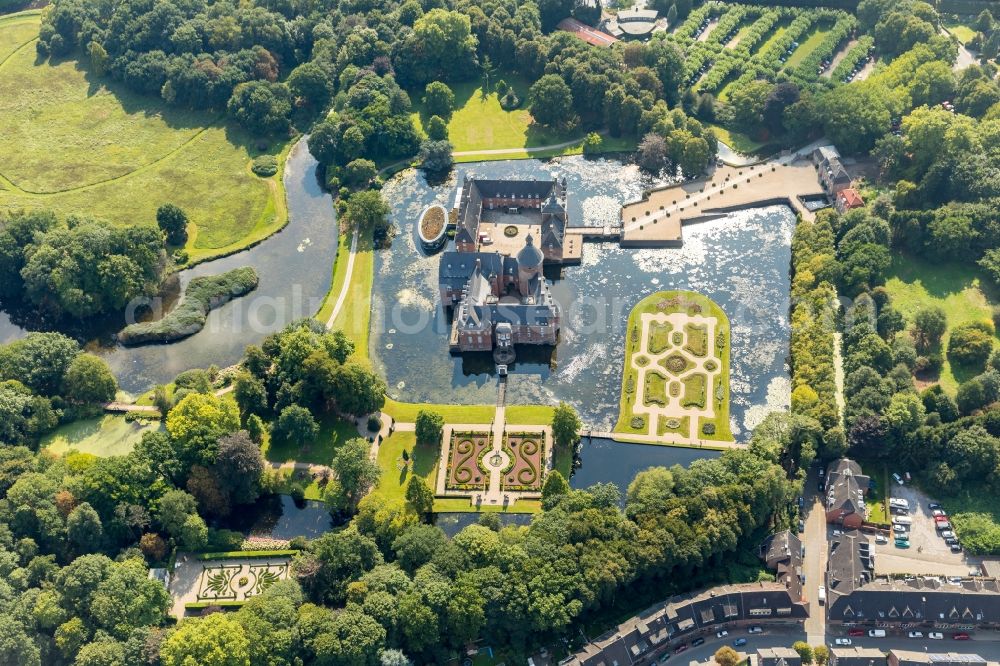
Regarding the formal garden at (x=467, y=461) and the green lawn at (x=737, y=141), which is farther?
the green lawn at (x=737, y=141)

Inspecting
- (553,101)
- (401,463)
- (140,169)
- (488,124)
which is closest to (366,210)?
(488,124)

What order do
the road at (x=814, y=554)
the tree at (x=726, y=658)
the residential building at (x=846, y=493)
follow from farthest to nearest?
the residential building at (x=846, y=493), the road at (x=814, y=554), the tree at (x=726, y=658)

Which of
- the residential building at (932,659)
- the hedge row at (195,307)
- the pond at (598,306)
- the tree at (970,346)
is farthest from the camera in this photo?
the hedge row at (195,307)

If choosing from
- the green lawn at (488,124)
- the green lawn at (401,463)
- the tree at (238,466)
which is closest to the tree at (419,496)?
the green lawn at (401,463)

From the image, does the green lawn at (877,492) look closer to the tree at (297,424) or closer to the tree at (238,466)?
the tree at (297,424)

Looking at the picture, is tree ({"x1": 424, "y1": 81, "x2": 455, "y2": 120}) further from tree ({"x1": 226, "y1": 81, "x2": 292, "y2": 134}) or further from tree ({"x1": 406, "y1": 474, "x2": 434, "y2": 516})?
tree ({"x1": 406, "y1": 474, "x2": 434, "y2": 516})

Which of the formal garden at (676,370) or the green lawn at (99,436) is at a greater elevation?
the formal garden at (676,370)

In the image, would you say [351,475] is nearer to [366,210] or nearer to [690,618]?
[690,618]
